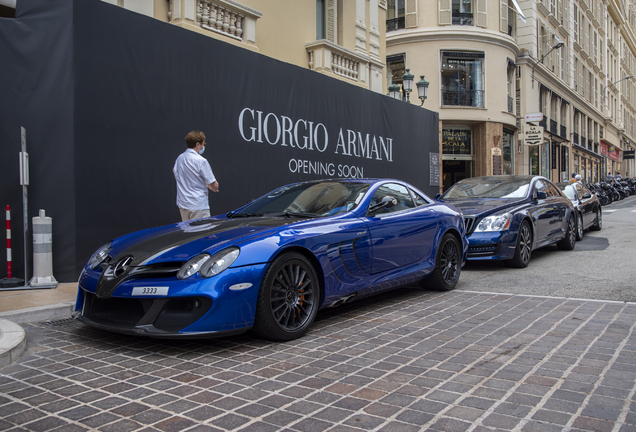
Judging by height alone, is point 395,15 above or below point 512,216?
above

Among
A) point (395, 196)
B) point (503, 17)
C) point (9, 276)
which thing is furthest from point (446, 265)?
point (503, 17)

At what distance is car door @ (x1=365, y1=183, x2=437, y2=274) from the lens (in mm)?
5074

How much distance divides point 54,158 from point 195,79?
2.48 meters

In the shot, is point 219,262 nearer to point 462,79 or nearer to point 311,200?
point 311,200

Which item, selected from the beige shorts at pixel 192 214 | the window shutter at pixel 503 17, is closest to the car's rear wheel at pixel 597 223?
the beige shorts at pixel 192 214

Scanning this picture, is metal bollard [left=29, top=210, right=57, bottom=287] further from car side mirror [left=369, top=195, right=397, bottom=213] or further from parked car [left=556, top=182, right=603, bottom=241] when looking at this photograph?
parked car [left=556, top=182, right=603, bottom=241]

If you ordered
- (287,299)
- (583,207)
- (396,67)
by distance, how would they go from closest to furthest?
(287,299) < (583,207) < (396,67)

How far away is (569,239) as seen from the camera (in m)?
10.0

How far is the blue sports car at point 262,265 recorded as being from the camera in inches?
146

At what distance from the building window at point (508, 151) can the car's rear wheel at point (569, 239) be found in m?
18.5

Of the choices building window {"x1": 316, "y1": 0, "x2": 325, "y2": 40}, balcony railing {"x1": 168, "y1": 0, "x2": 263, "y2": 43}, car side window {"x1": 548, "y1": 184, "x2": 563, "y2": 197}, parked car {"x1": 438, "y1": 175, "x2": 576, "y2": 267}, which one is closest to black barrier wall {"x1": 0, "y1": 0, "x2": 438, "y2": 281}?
balcony railing {"x1": 168, "y1": 0, "x2": 263, "y2": 43}

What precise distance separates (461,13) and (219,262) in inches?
1025

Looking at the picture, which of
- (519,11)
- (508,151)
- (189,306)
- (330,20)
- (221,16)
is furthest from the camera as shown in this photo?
(508,151)

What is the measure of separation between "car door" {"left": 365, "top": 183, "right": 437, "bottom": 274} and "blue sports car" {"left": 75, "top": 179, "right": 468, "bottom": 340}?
12 mm
